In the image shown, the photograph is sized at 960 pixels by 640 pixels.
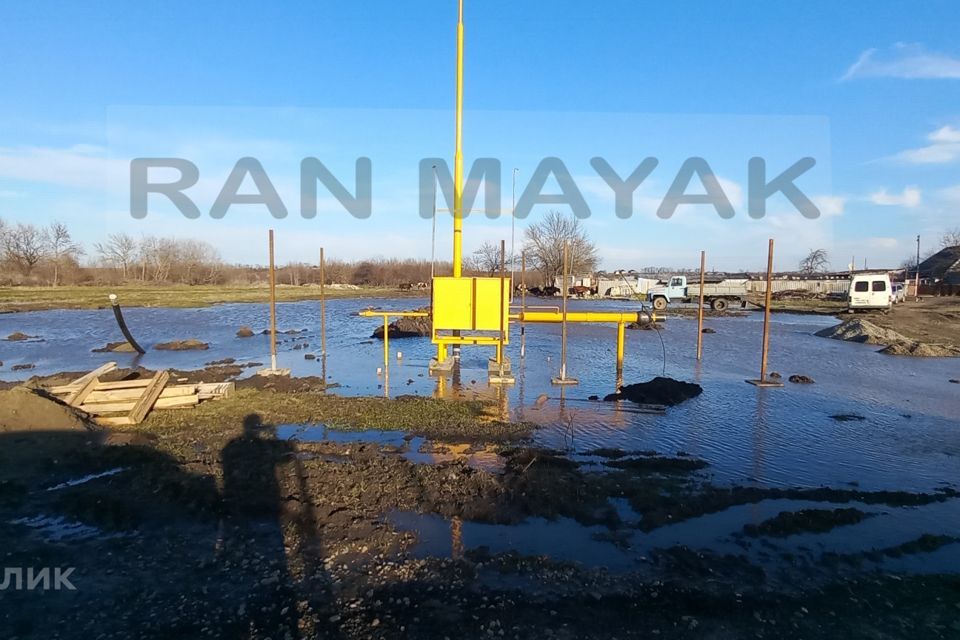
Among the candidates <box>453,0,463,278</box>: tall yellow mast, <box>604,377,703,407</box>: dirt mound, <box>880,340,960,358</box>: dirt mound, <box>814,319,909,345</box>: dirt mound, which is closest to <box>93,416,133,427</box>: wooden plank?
<box>453,0,463,278</box>: tall yellow mast

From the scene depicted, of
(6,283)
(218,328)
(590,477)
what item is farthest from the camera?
(6,283)

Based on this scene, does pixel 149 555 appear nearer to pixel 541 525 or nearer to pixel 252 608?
pixel 252 608

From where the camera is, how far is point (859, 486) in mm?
6574

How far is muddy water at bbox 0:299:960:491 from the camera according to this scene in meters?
7.60

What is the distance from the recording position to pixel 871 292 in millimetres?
36406

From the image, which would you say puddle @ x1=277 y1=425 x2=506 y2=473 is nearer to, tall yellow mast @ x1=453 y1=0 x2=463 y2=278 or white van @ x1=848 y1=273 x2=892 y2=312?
tall yellow mast @ x1=453 y1=0 x2=463 y2=278

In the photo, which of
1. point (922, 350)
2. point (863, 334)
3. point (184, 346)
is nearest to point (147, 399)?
point (184, 346)

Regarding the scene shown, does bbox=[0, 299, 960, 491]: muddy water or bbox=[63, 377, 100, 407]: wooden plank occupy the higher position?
bbox=[63, 377, 100, 407]: wooden plank

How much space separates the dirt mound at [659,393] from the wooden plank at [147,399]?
8.07 meters

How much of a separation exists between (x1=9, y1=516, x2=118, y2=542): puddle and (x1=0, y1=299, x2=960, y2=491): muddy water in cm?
536

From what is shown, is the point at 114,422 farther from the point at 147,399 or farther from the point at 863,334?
the point at 863,334

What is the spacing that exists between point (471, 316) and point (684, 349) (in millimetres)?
10962

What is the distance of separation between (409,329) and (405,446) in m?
16.2

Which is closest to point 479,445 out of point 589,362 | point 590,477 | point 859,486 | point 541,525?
→ point 590,477
